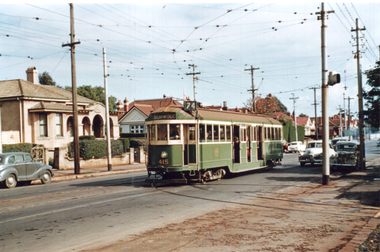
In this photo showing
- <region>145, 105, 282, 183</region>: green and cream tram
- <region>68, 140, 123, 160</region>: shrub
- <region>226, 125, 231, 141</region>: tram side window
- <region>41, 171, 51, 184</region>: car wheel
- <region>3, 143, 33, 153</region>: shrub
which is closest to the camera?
<region>145, 105, 282, 183</region>: green and cream tram

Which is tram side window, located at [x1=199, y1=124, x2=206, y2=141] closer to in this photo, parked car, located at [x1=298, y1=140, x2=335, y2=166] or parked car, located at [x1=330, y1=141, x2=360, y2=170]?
parked car, located at [x1=330, y1=141, x2=360, y2=170]

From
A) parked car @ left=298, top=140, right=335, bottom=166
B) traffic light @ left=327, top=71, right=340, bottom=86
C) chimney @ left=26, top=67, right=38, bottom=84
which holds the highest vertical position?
chimney @ left=26, top=67, right=38, bottom=84

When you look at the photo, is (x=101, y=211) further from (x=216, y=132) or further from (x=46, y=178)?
(x=46, y=178)

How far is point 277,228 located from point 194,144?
27.2 feet

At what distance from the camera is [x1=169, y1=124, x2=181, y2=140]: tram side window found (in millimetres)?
16234

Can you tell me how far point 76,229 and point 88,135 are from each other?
90.8 ft

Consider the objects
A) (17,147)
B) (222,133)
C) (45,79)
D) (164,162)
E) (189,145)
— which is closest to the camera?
(164,162)

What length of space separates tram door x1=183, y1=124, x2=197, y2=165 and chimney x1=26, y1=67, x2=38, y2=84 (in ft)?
88.8

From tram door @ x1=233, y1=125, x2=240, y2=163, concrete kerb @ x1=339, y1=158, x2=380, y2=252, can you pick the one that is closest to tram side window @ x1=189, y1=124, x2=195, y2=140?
Answer: tram door @ x1=233, y1=125, x2=240, y2=163

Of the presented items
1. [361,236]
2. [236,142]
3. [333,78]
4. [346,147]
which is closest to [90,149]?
[236,142]

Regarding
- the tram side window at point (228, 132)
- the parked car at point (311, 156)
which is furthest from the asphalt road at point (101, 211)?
the parked car at point (311, 156)

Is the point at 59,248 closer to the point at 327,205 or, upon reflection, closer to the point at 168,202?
the point at 168,202

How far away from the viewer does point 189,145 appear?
53.8 ft

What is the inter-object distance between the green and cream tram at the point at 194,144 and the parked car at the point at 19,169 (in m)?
6.78
